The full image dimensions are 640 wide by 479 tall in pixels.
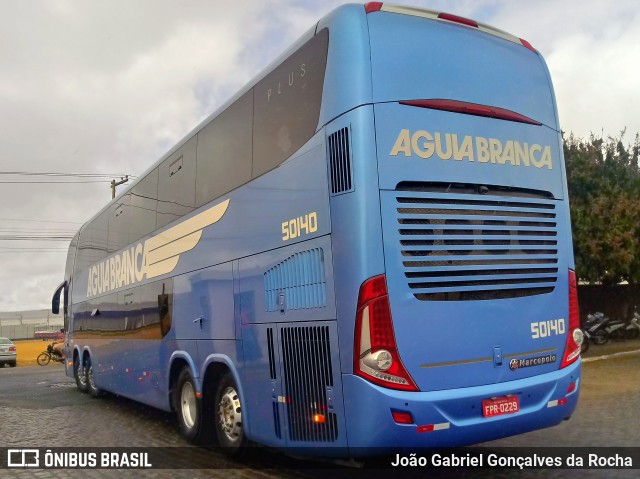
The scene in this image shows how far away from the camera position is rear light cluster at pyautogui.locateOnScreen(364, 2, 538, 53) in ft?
18.2

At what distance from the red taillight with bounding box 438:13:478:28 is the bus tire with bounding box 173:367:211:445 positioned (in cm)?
506

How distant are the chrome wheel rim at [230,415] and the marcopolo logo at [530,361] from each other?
293 centimetres

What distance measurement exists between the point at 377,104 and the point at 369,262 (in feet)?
4.38

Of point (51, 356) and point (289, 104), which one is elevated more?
point (289, 104)

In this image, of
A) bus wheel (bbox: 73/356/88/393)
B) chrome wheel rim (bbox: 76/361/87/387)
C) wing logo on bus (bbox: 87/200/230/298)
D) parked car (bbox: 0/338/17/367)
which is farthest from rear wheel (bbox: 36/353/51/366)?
wing logo on bus (bbox: 87/200/230/298)

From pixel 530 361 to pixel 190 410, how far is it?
4.55 metres

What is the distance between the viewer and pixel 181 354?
8.17 m

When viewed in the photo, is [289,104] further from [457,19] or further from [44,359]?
[44,359]

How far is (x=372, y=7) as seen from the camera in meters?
5.52

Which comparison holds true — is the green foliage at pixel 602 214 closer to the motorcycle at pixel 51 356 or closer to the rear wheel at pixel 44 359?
the motorcycle at pixel 51 356

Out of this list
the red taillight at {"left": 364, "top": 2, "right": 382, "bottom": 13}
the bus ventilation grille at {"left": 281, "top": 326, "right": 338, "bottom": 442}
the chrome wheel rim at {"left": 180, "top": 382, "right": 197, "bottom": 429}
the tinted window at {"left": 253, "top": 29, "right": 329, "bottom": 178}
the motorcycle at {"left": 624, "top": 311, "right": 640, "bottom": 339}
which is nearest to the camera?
the bus ventilation grille at {"left": 281, "top": 326, "right": 338, "bottom": 442}

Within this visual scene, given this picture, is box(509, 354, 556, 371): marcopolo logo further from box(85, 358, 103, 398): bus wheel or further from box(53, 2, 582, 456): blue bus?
box(85, 358, 103, 398): bus wheel

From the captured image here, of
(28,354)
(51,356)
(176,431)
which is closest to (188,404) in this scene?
(176,431)

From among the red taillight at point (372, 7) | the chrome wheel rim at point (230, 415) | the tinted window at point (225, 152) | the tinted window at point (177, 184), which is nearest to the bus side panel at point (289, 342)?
the chrome wheel rim at point (230, 415)
